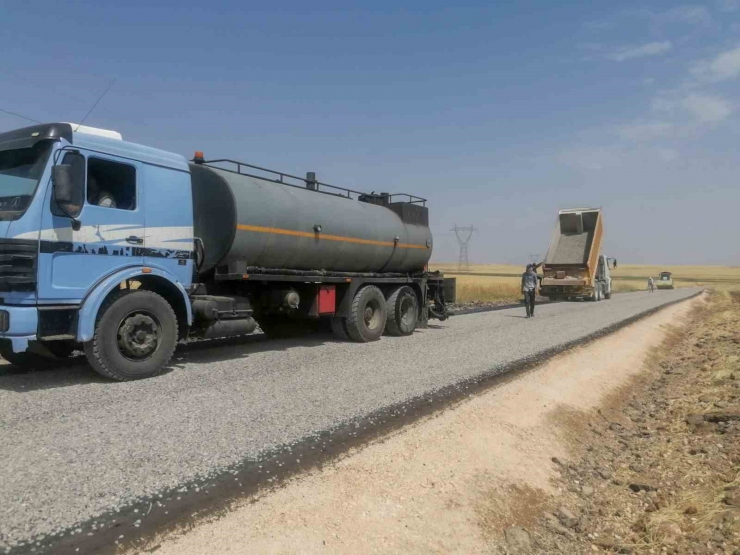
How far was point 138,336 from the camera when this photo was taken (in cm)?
661

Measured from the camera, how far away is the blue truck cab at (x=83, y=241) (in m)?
5.80

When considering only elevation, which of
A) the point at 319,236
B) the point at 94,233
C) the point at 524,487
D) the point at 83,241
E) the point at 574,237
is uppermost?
the point at 574,237

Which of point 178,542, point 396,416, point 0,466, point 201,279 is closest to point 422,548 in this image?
point 178,542

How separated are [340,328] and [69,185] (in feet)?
19.8

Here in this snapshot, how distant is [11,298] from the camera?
5816 mm

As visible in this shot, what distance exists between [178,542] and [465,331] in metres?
10.5

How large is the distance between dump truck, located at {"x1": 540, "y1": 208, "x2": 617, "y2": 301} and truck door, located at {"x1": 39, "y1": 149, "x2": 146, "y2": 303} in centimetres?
2458

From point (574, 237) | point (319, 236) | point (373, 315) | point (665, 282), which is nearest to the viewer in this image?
point (319, 236)

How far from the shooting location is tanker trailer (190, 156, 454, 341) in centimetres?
810

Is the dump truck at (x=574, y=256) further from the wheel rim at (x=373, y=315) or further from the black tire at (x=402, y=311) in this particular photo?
the wheel rim at (x=373, y=315)

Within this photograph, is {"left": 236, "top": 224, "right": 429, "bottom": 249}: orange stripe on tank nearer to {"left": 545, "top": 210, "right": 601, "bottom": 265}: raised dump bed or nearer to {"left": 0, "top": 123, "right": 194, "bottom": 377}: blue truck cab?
{"left": 0, "top": 123, "right": 194, "bottom": 377}: blue truck cab

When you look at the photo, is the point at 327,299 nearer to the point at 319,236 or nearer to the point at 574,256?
the point at 319,236

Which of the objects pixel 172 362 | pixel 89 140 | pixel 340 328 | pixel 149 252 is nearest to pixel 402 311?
pixel 340 328

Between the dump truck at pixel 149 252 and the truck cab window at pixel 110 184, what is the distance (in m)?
0.01
